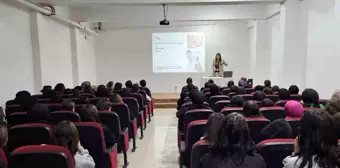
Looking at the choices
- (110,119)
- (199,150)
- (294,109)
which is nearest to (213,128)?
(199,150)

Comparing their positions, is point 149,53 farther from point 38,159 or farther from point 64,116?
point 38,159

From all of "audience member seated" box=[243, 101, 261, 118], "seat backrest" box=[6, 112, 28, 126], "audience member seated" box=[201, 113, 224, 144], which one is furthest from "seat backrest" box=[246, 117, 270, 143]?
"seat backrest" box=[6, 112, 28, 126]

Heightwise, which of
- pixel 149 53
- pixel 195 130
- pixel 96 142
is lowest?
pixel 96 142

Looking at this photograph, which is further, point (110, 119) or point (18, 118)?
point (110, 119)

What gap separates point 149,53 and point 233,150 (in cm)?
1104

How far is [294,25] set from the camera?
7.07 m

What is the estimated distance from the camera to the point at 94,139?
9.34ft

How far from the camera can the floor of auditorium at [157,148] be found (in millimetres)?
4262

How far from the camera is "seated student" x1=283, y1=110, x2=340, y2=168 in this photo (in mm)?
1549

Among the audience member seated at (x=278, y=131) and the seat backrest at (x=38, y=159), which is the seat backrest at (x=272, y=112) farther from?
the seat backrest at (x=38, y=159)

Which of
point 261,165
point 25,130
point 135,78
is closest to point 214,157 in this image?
point 261,165

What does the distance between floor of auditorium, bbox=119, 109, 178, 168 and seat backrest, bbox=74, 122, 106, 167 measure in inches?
49.6

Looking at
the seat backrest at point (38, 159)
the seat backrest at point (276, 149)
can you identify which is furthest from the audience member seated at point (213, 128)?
the seat backrest at point (38, 159)

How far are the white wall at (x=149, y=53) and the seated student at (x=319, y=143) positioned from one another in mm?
10799
